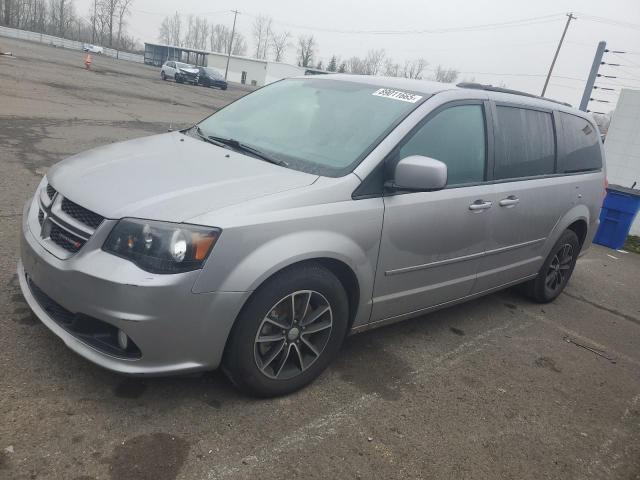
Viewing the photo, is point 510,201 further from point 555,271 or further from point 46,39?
point 46,39

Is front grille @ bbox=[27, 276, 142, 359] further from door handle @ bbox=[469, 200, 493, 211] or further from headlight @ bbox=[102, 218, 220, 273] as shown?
door handle @ bbox=[469, 200, 493, 211]

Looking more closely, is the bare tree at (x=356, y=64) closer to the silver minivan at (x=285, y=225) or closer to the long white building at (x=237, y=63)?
the long white building at (x=237, y=63)

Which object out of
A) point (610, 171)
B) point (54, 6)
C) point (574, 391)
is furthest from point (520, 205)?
point (54, 6)

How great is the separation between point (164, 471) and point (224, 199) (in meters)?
1.23

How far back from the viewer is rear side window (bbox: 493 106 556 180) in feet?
12.8

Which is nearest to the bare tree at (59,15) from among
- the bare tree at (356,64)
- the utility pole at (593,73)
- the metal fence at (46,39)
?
the metal fence at (46,39)

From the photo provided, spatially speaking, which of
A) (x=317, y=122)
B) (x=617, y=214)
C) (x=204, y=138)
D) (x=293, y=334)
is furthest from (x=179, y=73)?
(x=293, y=334)

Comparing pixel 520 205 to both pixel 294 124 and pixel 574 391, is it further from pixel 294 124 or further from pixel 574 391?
pixel 294 124

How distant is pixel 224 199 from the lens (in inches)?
98.7

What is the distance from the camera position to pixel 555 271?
5.09 meters

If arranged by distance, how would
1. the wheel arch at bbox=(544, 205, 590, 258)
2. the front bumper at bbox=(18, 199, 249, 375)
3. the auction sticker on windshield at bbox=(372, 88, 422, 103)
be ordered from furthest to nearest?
the wheel arch at bbox=(544, 205, 590, 258)
the auction sticker on windshield at bbox=(372, 88, 422, 103)
the front bumper at bbox=(18, 199, 249, 375)

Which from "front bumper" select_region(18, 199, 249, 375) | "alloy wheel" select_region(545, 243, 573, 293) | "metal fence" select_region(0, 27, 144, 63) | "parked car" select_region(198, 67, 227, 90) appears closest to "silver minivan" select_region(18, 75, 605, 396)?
"front bumper" select_region(18, 199, 249, 375)

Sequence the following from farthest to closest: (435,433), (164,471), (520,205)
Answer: (520,205), (435,433), (164,471)

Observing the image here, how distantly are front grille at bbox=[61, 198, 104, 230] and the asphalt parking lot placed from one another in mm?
828
